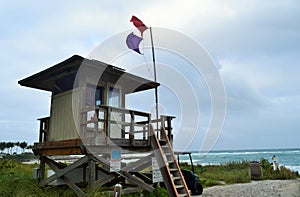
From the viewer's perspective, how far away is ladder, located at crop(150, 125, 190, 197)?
7.30 m

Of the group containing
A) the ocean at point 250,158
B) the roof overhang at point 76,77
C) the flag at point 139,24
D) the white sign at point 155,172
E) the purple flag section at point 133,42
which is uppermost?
the flag at point 139,24

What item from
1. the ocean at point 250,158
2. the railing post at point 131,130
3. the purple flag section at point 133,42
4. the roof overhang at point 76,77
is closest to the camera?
the railing post at point 131,130

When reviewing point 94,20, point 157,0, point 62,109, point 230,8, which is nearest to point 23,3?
point 94,20

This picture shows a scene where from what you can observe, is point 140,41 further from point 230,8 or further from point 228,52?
point 228,52

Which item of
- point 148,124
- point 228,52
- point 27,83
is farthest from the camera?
point 228,52

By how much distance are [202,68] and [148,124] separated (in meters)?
2.60

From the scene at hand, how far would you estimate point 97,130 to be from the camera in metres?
7.98

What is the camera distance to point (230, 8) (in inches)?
397

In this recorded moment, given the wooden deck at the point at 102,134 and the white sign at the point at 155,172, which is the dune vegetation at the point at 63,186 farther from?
the wooden deck at the point at 102,134

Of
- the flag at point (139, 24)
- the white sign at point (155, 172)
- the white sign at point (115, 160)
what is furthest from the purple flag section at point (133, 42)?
the white sign at point (155, 172)

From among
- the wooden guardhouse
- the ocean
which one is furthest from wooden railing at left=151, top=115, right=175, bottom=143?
the ocean

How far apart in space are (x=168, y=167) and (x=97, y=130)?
2329mm

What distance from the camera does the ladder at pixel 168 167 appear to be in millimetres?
7296

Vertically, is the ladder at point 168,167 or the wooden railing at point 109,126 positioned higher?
the wooden railing at point 109,126
